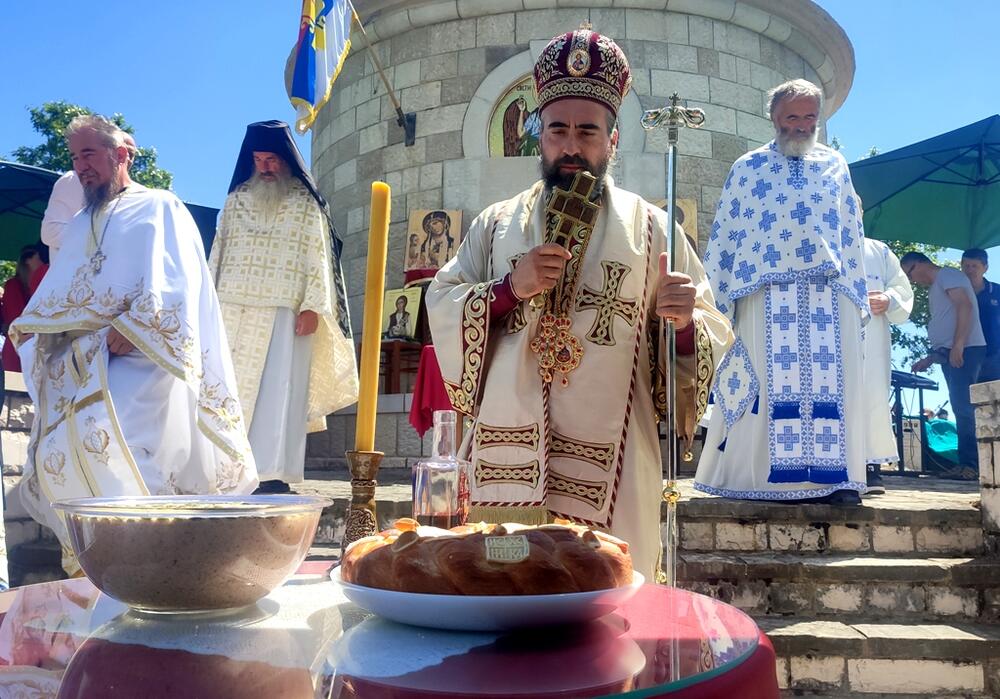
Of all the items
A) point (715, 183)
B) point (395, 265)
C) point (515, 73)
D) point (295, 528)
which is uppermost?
point (515, 73)

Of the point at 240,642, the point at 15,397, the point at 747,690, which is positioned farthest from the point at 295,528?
the point at 15,397

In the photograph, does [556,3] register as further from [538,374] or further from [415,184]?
[538,374]

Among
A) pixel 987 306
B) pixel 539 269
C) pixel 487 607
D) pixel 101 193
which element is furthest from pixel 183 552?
pixel 987 306

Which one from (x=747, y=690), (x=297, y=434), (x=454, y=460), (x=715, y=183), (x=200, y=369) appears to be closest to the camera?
(x=747, y=690)

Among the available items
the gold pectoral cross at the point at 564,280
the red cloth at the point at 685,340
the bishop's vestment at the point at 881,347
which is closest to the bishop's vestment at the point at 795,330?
the bishop's vestment at the point at 881,347

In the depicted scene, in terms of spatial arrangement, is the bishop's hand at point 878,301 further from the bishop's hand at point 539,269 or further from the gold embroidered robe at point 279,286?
the bishop's hand at point 539,269

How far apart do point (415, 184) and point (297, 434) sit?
508 centimetres

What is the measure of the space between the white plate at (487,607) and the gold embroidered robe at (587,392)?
4.21 feet

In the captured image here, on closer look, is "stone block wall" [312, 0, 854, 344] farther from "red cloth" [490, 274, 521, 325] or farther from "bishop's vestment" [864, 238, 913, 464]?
"red cloth" [490, 274, 521, 325]

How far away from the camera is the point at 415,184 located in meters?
10.1

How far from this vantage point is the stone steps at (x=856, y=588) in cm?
415

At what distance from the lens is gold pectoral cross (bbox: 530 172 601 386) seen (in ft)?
7.18

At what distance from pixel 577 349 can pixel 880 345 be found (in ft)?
18.3

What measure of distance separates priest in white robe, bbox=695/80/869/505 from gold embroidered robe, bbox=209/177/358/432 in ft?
9.39
